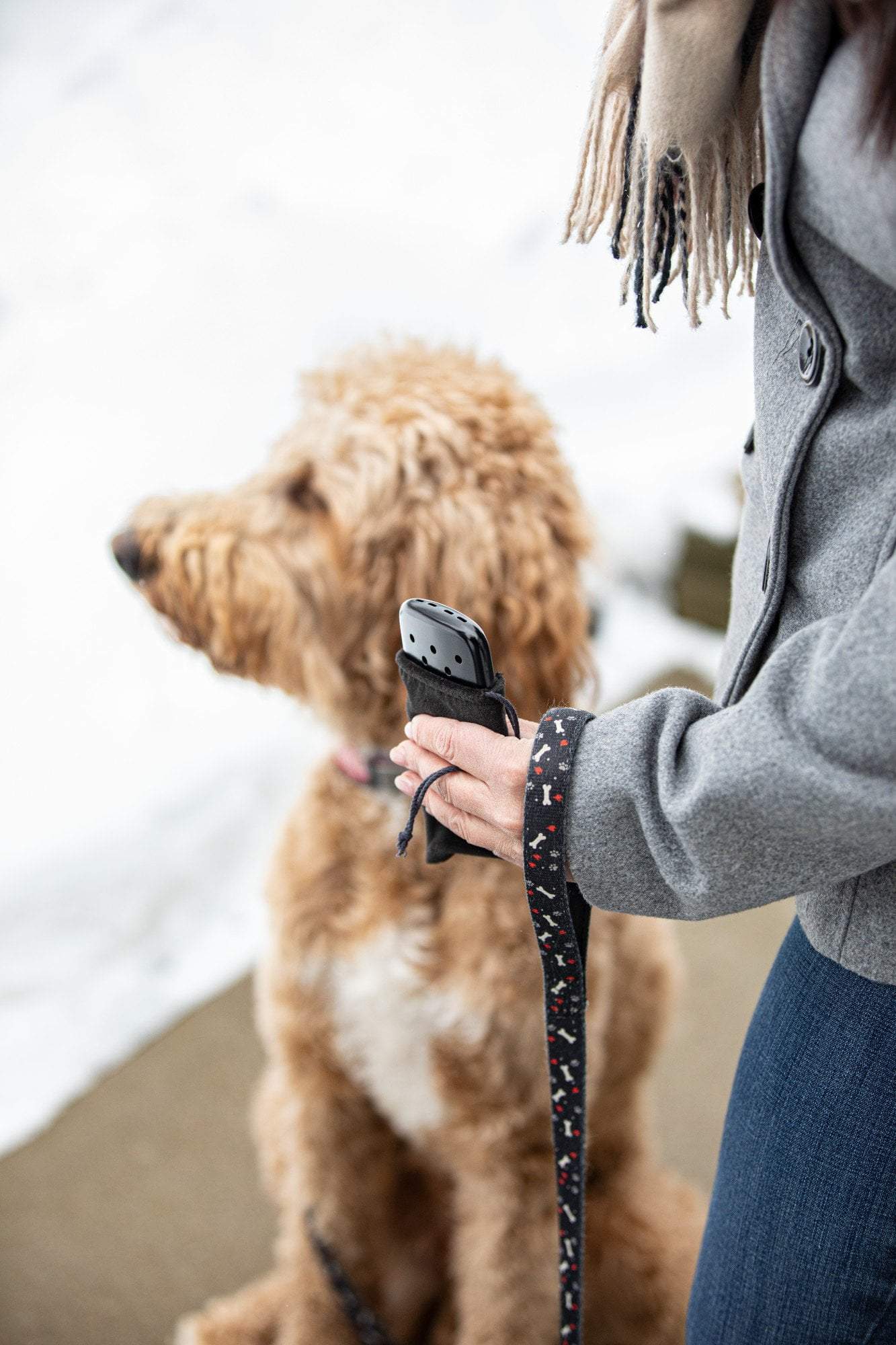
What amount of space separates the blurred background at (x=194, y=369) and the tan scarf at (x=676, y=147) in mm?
961

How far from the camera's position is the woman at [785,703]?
55 cm

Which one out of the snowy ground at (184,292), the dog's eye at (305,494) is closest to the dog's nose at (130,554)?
the dog's eye at (305,494)

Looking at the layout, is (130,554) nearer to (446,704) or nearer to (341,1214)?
(446,704)

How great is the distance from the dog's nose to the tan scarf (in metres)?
0.66

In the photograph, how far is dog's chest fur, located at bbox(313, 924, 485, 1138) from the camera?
3.79 feet

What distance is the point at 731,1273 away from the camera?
797 mm

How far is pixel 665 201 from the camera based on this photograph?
2.42ft

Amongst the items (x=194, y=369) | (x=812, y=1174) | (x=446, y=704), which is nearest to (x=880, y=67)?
(x=446, y=704)

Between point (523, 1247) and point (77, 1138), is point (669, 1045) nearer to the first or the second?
point (523, 1247)

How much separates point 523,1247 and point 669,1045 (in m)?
0.79

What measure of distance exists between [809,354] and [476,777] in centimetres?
36

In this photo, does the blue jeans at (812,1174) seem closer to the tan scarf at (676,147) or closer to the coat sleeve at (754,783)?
the coat sleeve at (754,783)

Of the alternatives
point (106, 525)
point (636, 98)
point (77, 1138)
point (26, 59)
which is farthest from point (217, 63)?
point (77, 1138)

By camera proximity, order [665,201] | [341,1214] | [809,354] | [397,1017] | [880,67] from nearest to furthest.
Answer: [880,67]
[809,354]
[665,201]
[397,1017]
[341,1214]
